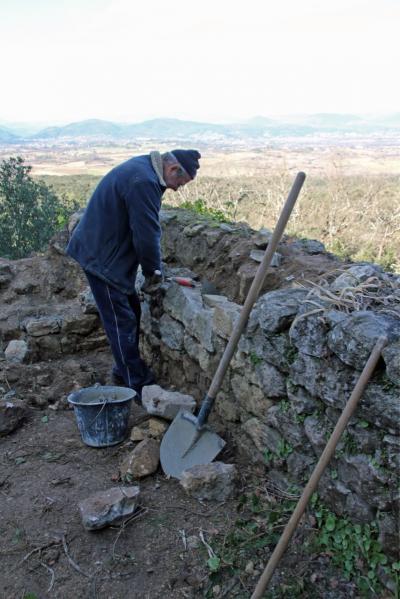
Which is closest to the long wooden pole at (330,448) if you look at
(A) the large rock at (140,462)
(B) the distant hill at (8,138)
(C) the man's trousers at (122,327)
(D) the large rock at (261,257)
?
(A) the large rock at (140,462)

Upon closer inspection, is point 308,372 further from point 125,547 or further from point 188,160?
point 188,160

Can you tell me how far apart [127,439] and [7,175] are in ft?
34.4

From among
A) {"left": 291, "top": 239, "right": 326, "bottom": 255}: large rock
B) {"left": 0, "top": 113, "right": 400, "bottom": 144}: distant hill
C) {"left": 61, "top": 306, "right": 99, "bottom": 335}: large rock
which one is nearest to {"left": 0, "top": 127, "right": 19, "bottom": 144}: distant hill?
{"left": 0, "top": 113, "right": 400, "bottom": 144}: distant hill

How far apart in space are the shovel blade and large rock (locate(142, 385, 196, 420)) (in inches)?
6.8

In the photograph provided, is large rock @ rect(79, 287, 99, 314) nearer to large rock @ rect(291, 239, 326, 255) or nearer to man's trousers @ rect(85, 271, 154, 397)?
man's trousers @ rect(85, 271, 154, 397)

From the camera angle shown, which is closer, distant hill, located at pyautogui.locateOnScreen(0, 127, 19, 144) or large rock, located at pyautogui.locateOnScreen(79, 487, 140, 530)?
large rock, located at pyautogui.locateOnScreen(79, 487, 140, 530)

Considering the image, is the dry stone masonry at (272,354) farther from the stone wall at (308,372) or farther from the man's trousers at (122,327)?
the man's trousers at (122,327)

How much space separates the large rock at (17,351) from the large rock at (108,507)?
2.71 meters

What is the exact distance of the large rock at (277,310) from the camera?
2912 mm

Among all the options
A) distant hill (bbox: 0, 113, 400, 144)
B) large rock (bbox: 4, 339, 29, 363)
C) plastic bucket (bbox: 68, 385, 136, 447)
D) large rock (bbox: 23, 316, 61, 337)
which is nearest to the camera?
plastic bucket (bbox: 68, 385, 136, 447)

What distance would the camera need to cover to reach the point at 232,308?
3637mm

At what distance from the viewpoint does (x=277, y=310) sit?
295 centimetres

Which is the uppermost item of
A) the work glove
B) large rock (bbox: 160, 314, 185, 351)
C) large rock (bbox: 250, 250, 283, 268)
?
large rock (bbox: 250, 250, 283, 268)

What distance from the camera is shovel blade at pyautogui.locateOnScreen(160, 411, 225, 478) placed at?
130 inches
